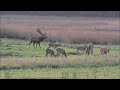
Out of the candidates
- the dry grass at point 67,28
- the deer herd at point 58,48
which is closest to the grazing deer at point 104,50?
the deer herd at point 58,48

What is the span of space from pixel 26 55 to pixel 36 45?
24 centimetres

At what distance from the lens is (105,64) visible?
2753cm

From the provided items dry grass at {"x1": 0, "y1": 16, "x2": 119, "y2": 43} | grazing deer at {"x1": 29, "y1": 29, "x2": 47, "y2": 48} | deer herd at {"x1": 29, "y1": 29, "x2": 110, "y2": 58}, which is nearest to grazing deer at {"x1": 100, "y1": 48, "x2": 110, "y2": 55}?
deer herd at {"x1": 29, "y1": 29, "x2": 110, "y2": 58}

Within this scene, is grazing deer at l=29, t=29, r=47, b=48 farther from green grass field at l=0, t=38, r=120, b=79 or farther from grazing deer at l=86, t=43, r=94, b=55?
grazing deer at l=86, t=43, r=94, b=55

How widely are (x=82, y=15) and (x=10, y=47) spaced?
52.5 inches

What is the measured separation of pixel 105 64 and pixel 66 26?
3.03 ft

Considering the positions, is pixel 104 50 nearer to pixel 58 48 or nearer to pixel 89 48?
pixel 89 48

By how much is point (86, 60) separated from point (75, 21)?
0.69 metres

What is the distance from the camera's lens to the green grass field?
27.4m

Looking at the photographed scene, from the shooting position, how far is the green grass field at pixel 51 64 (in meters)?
27.4

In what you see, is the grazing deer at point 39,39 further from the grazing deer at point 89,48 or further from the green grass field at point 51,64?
the grazing deer at point 89,48

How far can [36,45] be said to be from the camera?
1081 inches
